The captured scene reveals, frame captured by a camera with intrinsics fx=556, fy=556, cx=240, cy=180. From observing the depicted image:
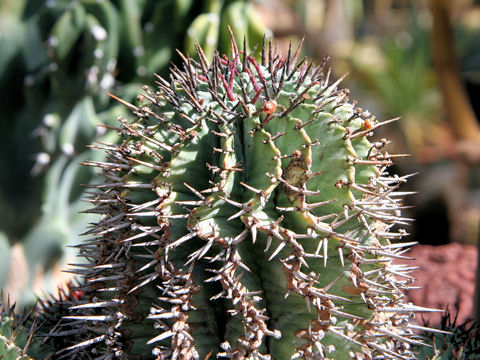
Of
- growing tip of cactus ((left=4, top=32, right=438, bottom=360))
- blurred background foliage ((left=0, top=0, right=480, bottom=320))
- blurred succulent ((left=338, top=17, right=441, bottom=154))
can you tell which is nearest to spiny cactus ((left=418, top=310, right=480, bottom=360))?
growing tip of cactus ((left=4, top=32, right=438, bottom=360))

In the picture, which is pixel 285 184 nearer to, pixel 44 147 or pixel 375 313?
pixel 375 313

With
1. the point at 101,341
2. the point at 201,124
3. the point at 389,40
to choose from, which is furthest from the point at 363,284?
the point at 389,40

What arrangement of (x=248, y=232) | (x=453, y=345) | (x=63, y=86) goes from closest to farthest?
(x=248, y=232), (x=453, y=345), (x=63, y=86)

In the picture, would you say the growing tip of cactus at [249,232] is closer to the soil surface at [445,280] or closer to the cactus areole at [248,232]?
the cactus areole at [248,232]

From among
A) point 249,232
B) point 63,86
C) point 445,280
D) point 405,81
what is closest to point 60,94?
point 63,86

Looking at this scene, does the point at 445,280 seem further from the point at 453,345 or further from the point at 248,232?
the point at 248,232

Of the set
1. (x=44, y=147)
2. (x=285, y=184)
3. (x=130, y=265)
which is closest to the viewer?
(x=285, y=184)

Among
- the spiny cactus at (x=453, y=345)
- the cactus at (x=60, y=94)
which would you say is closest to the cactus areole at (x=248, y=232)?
the spiny cactus at (x=453, y=345)
